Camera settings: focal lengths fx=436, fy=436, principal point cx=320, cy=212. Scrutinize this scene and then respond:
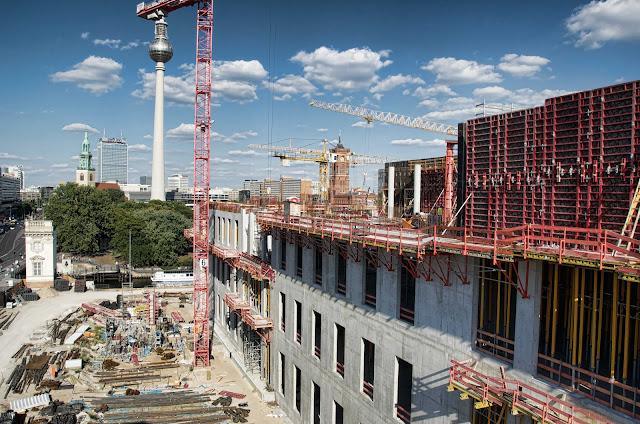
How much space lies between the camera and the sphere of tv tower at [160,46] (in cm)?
12238

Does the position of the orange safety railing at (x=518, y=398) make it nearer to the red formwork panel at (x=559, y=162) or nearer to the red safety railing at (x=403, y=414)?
the red safety railing at (x=403, y=414)

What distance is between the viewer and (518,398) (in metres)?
11.1

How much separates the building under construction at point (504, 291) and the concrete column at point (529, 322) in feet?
0.11

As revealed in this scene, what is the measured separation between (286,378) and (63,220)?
81254mm

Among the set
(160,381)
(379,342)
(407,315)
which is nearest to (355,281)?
(379,342)

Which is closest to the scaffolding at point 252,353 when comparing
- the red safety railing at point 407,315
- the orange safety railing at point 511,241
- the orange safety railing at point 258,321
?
the orange safety railing at point 258,321

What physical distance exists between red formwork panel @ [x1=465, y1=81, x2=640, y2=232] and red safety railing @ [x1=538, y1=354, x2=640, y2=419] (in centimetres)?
457

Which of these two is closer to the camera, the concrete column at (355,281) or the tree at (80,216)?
the concrete column at (355,281)

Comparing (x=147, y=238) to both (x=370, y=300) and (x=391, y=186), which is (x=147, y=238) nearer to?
(x=391, y=186)

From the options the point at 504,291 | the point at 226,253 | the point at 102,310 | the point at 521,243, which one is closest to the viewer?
the point at 521,243

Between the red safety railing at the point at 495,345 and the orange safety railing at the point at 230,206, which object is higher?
the orange safety railing at the point at 230,206

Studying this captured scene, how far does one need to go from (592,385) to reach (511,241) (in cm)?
384

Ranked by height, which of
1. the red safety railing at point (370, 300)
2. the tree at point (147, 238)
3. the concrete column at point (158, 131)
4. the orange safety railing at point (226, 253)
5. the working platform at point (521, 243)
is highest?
the concrete column at point (158, 131)

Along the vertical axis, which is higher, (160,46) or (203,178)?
(160,46)
